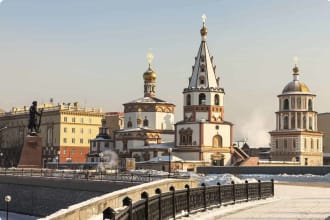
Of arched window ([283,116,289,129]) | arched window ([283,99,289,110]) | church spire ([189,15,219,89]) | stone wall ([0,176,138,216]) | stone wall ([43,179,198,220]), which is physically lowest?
stone wall ([0,176,138,216])

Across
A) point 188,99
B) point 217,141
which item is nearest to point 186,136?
point 217,141

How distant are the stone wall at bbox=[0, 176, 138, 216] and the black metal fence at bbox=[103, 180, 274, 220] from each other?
480 inches

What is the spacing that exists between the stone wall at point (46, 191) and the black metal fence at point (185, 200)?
12.2 metres

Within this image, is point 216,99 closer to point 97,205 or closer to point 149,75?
point 149,75

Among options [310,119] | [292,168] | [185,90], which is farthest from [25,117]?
[292,168]

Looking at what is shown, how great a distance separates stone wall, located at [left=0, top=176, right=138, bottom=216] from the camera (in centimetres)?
3812

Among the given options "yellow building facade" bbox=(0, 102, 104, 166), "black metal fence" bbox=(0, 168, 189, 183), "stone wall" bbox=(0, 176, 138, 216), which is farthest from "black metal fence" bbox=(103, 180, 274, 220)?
"yellow building facade" bbox=(0, 102, 104, 166)

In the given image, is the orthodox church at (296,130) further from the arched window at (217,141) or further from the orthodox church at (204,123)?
the arched window at (217,141)

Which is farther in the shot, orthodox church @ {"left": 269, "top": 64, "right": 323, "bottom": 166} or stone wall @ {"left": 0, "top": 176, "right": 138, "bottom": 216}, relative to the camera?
orthodox church @ {"left": 269, "top": 64, "right": 323, "bottom": 166}

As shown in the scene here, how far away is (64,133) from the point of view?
366 feet

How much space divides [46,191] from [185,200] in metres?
27.2

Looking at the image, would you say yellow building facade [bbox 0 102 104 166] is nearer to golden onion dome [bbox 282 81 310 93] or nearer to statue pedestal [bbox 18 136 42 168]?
golden onion dome [bbox 282 81 310 93]

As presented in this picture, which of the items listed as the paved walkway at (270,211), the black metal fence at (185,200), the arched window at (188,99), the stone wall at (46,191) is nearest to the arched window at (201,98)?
the arched window at (188,99)

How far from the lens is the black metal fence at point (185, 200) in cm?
1240
